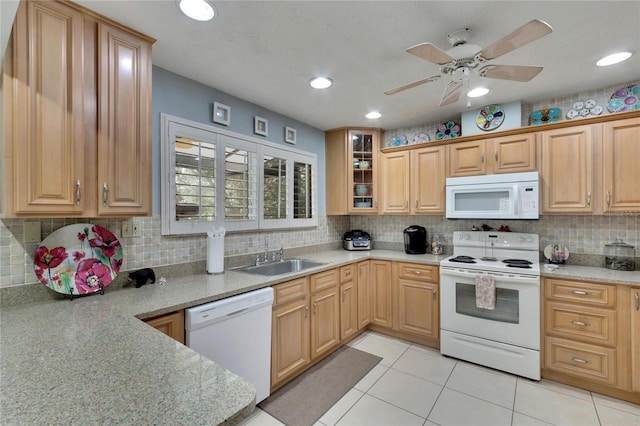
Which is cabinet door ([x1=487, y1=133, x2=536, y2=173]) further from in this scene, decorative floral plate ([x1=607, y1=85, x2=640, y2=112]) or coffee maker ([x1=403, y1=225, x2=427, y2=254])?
coffee maker ([x1=403, y1=225, x2=427, y2=254])

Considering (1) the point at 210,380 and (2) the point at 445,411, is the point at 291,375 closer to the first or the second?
(2) the point at 445,411

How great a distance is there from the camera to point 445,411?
203 cm

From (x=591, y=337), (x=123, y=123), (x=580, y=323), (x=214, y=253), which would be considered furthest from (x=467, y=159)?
(x=123, y=123)

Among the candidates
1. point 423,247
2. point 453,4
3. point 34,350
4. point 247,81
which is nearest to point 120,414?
point 34,350

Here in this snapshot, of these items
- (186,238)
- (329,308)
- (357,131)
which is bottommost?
(329,308)

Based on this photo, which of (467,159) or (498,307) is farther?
(467,159)

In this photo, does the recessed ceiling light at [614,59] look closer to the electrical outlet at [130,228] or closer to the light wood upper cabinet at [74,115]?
the light wood upper cabinet at [74,115]

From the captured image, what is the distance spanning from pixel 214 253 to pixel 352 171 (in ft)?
6.56

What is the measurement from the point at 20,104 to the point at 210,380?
4.86ft

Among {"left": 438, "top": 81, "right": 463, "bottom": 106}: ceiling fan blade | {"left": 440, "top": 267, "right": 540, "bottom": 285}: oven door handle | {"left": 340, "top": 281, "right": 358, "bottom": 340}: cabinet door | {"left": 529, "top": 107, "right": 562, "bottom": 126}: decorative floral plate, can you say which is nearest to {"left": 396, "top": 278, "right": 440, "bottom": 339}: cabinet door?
{"left": 440, "top": 267, "right": 540, "bottom": 285}: oven door handle

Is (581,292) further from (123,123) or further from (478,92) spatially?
(123,123)

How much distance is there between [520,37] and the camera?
134 cm

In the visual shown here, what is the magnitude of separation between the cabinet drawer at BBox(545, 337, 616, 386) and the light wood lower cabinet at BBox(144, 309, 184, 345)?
107 inches

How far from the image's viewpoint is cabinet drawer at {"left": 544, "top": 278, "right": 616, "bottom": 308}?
2192mm
